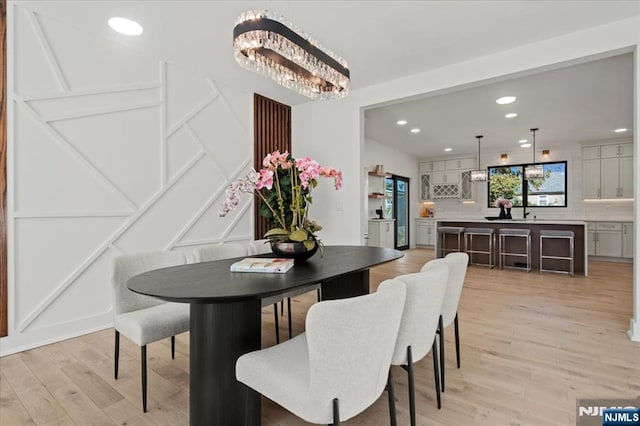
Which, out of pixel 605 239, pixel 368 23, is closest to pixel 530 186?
pixel 605 239

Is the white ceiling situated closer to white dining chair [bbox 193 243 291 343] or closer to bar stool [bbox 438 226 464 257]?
white dining chair [bbox 193 243 291 343]

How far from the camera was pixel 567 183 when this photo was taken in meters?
→ 8.01

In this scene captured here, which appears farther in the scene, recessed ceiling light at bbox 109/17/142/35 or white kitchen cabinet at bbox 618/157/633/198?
white kitchen cabinet at bbox 618/157/633/198

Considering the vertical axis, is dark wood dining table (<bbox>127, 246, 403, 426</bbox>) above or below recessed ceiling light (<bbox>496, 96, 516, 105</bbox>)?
below

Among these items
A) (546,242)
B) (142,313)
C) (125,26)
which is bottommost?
(142,313)

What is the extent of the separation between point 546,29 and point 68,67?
4162mm

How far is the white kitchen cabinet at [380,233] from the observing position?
25.3ft

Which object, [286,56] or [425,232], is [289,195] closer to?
[286,56]

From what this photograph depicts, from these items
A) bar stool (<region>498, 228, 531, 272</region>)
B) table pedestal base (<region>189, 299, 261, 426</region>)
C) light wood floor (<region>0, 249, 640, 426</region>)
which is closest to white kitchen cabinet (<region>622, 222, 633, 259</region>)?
bar stool (<region>498, 228, 531, 272</region>)

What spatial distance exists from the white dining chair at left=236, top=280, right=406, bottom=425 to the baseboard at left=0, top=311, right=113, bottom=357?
2.49m

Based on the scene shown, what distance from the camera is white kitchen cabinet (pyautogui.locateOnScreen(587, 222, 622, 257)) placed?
23.2 feet

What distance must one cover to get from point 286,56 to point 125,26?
1790 millimetres

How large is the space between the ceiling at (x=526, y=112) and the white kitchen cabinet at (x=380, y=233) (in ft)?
6.13

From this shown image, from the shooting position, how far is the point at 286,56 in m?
2.15
